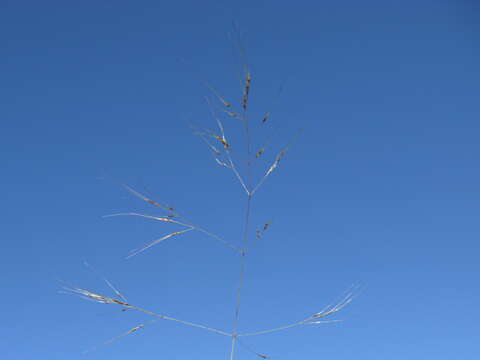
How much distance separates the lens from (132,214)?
5.08ft

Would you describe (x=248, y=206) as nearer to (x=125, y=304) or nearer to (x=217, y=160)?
(x=217, y=160)

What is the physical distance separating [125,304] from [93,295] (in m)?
0.12

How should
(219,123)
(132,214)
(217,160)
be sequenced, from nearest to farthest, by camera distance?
(132,214), (219,123), (217,160)

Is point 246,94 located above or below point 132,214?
above

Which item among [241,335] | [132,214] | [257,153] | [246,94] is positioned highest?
[246,94]

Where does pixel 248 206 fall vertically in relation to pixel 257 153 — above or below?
below

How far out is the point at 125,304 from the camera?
1.45 m

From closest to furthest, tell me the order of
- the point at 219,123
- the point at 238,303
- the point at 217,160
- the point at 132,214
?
the point at 238,303
the point at 132,214
the point at 219,123
the point at 217,160

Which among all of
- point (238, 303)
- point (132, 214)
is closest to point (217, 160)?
point (132, 214)

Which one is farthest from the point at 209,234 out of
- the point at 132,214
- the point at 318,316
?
the point at 318,316

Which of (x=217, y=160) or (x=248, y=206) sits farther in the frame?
(x=217, y=160)

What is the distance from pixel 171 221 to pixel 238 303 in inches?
16.3

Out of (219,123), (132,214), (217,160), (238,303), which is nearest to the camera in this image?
(238,303)

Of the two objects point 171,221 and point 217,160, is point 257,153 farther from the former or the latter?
point 171,221
